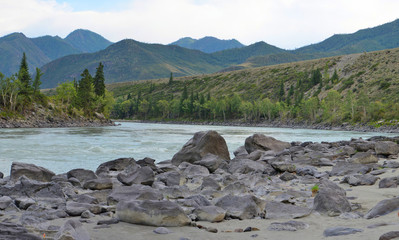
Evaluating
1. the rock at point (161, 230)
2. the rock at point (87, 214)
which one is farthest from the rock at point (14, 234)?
the rock at point (87, 214)

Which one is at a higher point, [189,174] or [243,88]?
[243,88]

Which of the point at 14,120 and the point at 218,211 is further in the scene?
the point at 14,120

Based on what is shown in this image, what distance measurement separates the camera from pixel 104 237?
6117 millimetres

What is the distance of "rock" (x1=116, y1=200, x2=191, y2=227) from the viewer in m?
6.90

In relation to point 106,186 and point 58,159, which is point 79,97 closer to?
point 58,159

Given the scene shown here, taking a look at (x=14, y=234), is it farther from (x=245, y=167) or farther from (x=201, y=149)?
(x=201, y=149)

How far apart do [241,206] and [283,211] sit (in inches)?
37.6

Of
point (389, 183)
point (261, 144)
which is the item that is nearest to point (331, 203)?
point (389, 183)

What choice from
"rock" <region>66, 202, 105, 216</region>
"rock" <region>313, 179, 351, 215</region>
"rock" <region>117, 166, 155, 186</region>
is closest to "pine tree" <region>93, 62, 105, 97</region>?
"rock" <region>117, 166, 155, 186</region>

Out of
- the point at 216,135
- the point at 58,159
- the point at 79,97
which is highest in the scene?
the point at 79,97

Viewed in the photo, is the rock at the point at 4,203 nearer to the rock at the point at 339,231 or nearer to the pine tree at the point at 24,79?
the rock at the point at 339,231

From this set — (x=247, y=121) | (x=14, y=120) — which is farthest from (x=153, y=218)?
(x=247, y=121)

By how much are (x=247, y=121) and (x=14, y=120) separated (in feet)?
271

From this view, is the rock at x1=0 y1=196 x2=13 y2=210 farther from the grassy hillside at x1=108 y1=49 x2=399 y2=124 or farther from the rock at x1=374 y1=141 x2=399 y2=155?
the grassy hillside at x1=108 y1=49 x2=399 y2=124
